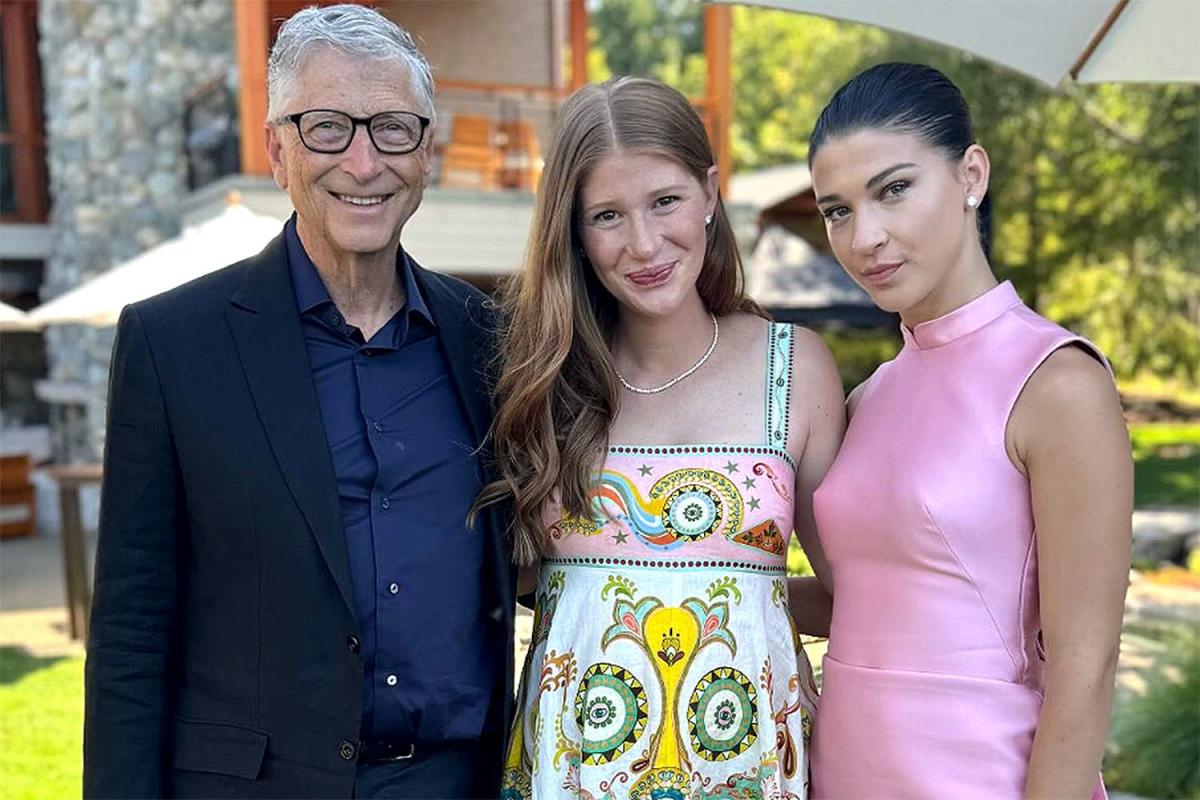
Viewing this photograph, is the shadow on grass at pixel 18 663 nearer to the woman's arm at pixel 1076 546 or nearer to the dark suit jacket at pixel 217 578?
the dark suit jacket at pixel 217 578

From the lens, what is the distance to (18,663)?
739 centimetres

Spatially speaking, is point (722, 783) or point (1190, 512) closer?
point (722, 783)

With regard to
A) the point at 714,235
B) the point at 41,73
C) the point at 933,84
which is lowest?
the point at 714,235

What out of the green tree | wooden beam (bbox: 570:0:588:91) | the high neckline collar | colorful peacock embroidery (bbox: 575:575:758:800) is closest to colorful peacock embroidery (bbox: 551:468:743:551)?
colorful peacock embroidery (bbox: 575:575:758:800)

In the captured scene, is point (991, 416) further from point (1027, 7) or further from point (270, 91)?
point (270, 91)

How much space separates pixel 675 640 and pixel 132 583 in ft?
3.21

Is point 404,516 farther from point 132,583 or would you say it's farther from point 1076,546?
point 1076,546

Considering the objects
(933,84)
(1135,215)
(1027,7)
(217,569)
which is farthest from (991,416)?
(1135,215)

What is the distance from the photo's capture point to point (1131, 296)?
63.9ft

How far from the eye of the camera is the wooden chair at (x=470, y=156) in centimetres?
1117

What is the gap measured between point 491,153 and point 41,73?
22.8ft

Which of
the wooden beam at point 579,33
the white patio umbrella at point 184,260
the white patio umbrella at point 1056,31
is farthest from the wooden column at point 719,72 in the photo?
the white patio umbrella at point 1056,31

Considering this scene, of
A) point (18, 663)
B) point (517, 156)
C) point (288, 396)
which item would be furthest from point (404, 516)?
point (517, 156)

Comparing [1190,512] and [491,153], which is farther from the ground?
[491,153]
